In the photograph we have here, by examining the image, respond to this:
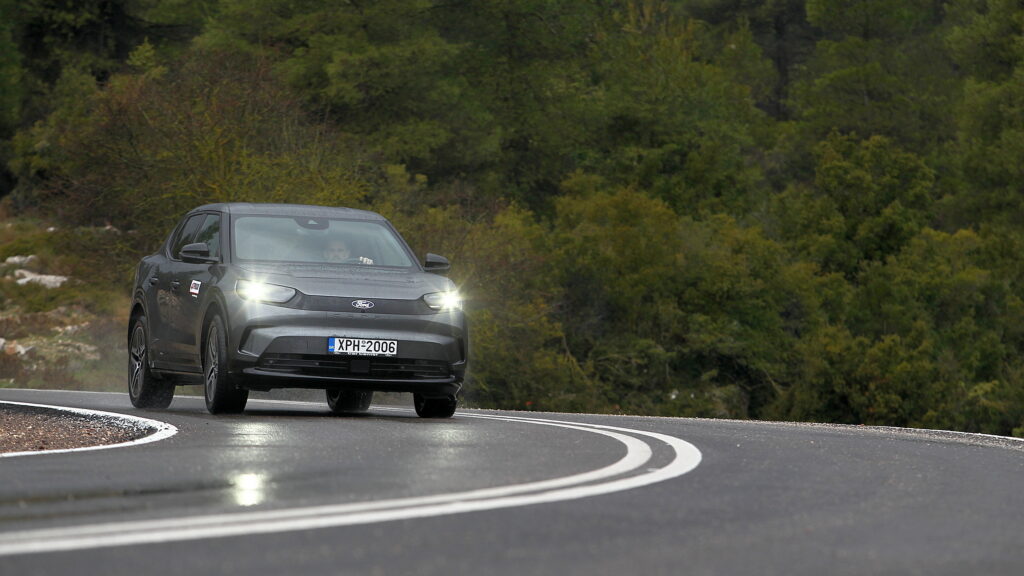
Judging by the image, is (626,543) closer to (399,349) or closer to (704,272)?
(399,349)

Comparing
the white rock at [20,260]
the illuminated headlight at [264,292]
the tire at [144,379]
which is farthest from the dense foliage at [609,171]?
the illuminated headlight at [264,292]

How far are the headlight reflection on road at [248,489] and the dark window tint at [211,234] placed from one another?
6376 mm

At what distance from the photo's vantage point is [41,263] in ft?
156

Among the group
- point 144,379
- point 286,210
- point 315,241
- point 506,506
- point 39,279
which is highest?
point 286,210

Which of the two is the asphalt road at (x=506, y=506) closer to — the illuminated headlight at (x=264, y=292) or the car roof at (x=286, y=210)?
the illuminated headlight at (x=264, y=292)

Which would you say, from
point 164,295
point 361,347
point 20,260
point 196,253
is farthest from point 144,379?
point 20,260

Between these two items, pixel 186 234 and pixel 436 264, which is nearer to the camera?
pixel 436 264

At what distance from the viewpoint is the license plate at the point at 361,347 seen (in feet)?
45.4

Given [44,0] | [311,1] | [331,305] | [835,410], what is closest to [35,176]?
[44,0]

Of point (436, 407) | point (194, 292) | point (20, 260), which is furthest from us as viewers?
point (20, 260)

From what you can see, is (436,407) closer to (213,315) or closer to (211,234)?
(213,315)

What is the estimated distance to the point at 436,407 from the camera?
15.0m

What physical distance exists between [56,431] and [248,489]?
5.90 meters

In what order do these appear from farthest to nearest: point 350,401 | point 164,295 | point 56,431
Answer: point 350,401
point 164,295
point 56,431
